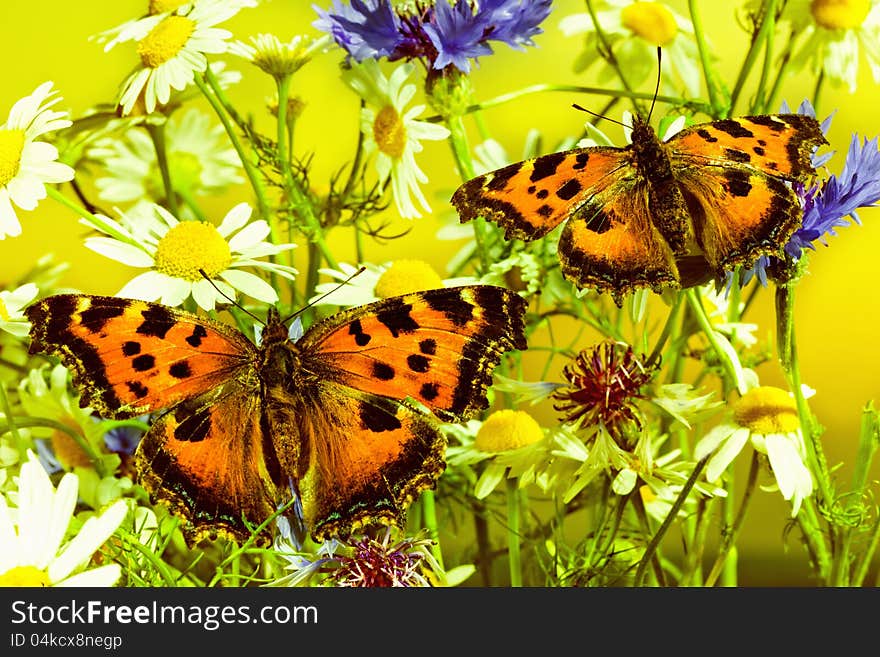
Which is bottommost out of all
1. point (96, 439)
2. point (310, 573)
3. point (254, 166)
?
point (310, 573)

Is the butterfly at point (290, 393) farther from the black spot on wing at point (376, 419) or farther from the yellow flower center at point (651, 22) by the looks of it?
the yellow flower center at point (651, 22)

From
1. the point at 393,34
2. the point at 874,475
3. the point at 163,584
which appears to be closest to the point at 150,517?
the point at 163,584

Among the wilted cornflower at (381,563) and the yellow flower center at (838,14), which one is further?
the yellow flower center at (838,14)

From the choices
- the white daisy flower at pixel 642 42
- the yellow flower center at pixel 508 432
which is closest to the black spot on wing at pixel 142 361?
the yellow flower center at pixel 508 432

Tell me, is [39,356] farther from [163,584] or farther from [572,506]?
[572,506]

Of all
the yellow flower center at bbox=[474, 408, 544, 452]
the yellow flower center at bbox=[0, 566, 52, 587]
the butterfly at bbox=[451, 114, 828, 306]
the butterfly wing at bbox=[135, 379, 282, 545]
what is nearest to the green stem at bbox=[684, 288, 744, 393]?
the butterfly at bbox=[451, 114, 828, 306]
